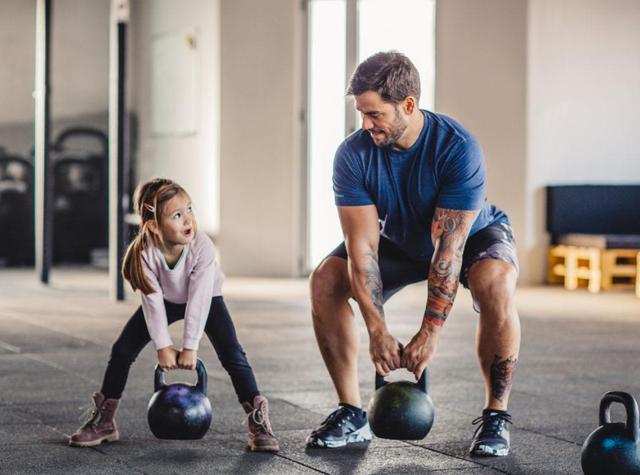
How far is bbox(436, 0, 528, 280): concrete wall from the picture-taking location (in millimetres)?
11445

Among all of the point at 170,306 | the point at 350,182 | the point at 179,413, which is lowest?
the point at 179,413

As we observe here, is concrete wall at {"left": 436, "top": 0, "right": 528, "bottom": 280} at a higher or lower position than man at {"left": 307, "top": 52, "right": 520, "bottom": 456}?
higher

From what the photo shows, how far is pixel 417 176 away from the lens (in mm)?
3863

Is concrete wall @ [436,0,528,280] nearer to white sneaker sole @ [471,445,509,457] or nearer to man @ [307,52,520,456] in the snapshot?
man @ [307,52,520,456]

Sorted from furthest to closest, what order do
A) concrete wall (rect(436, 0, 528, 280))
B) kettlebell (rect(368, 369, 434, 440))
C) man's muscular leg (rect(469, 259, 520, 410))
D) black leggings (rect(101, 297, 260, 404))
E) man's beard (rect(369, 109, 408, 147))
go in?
concrete wall (rect(436, 0, 528, 280)) < black leggings (rect(101, 297, 260, 404)) < man's muscular leg (rect(469, 259, 520, 410)) < man's beard (rect(369, 109, 408, 147)) < kettlebell (rect(368, 369, 434, 440))

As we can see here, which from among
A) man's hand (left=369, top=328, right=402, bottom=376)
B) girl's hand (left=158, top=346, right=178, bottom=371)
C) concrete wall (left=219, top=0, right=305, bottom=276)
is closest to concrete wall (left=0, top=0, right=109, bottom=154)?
concrete wall (left=219, top=0, right=305, bottom=276)

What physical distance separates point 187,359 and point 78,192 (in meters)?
11.0

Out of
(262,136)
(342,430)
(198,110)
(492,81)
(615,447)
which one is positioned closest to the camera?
(615,447)

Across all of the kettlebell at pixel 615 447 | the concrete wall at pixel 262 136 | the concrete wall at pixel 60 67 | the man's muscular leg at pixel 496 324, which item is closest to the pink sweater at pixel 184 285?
the man's muscular leg at pixel 496 324

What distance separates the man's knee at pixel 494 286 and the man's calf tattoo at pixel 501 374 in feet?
0.54

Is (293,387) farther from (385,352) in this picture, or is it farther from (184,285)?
(385,352)

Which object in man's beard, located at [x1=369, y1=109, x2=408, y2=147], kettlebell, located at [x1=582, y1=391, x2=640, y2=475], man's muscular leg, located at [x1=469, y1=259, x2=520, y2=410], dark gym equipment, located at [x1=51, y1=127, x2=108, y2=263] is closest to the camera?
kettlebell, located at [x1=582, y1=391, x2=640, y2=475]

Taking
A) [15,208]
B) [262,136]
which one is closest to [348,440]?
[262,136]

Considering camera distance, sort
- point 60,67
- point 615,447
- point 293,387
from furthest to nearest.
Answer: point 60,67, point 293,387, point 615,447
